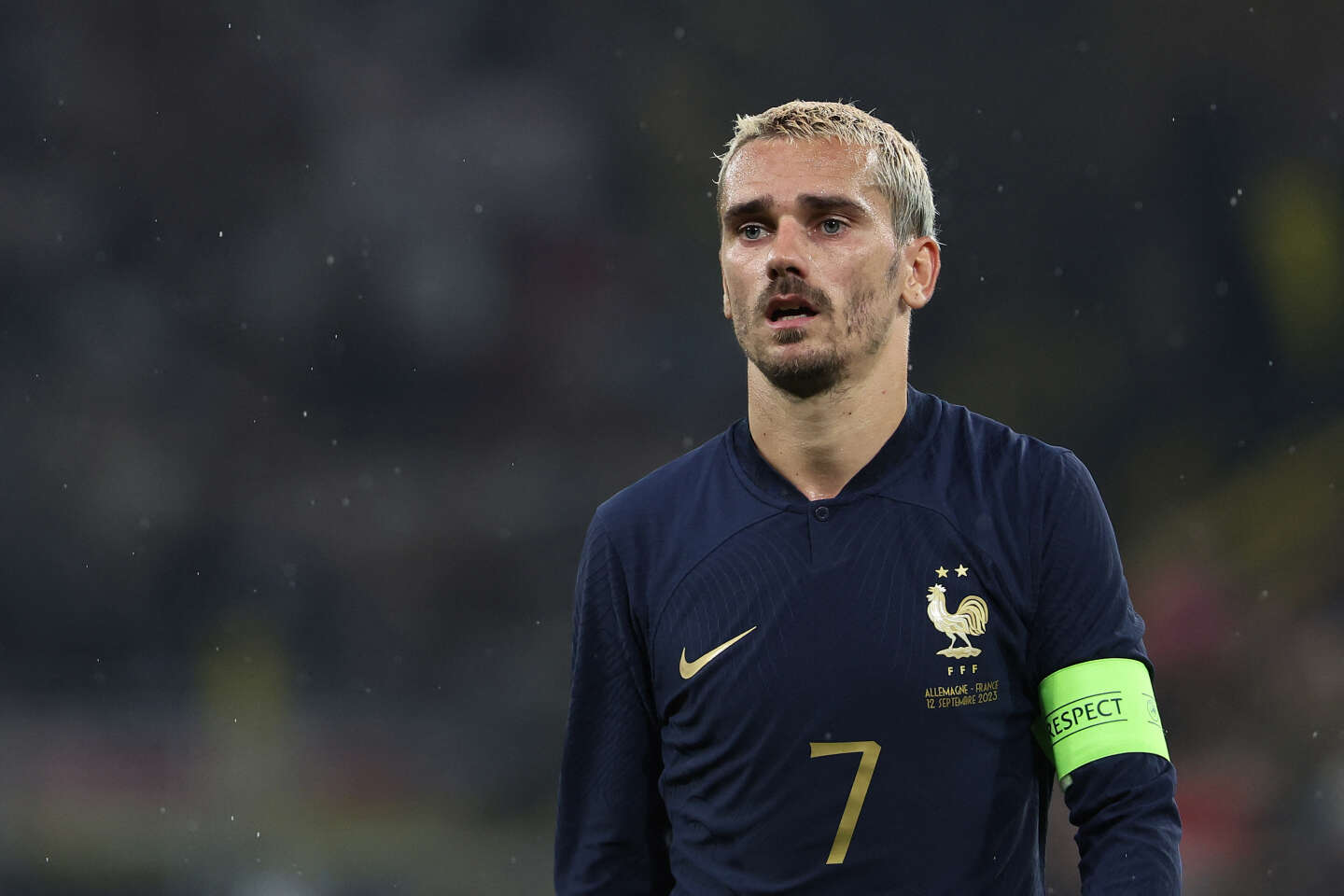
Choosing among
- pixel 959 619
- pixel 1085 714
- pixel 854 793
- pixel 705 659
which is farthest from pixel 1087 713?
A: pixel 705 659

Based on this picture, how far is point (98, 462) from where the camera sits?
25.7 feet

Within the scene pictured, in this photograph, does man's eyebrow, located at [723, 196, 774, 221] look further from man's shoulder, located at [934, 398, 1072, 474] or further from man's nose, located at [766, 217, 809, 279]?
man's shoulder, located at [934, 398, 1072, 474]

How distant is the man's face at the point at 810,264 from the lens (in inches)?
73.1

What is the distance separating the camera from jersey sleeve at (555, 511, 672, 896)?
1983 millimetres

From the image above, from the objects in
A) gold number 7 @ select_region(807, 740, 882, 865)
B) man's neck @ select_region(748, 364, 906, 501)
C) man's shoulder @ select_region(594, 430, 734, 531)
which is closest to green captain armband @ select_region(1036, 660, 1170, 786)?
gold number 7 @ select_region(807, 740, 882, 865)

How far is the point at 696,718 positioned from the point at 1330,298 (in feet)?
21.1

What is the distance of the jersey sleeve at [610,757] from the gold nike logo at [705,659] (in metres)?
0.09

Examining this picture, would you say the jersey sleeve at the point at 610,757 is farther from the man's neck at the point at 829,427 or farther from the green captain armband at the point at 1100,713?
the green captain armband at the point at 1100,713

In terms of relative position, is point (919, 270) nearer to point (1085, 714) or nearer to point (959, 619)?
point (959, 619)

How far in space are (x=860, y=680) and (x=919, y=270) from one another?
1.84 feet

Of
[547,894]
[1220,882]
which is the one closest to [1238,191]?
[1220,882]

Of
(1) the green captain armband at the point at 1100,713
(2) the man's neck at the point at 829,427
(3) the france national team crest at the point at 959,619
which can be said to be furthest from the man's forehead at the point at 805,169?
(1) the green captain armband at the point at 1100,713

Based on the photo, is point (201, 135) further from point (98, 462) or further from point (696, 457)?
point (696, 457)

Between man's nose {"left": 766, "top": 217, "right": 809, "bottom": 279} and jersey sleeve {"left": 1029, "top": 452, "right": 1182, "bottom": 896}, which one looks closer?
jersey sleeve {"left": 1029, "top": 452, "right": 1182, "bottom": 896}
